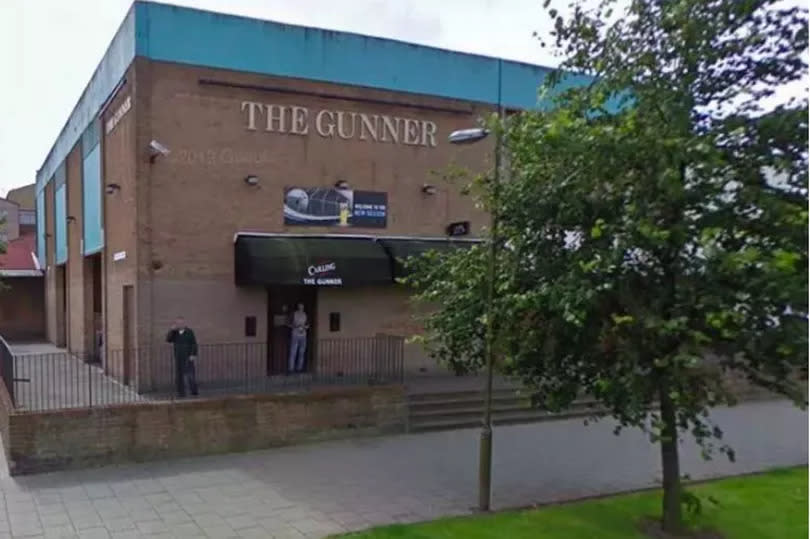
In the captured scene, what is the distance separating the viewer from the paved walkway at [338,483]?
7.38 metres

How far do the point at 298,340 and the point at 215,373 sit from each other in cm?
194

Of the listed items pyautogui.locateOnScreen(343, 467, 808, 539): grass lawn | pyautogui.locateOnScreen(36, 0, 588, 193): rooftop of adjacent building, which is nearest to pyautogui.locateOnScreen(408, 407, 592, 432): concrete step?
pyautogui.locateOnScreen(343, 467, 808, 539): grass lawn

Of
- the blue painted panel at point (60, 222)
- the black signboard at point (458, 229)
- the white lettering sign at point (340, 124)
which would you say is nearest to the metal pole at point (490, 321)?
the white lettering sign at point (340, 124)

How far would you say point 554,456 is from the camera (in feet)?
34.8

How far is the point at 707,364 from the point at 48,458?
8.74 meters

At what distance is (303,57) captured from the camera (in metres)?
14.1

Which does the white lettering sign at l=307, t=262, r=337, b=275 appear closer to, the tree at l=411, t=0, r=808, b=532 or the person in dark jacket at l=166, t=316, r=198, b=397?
the person in dark jacket at l=166, t=316, r=198, b=397

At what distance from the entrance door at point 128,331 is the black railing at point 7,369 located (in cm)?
223

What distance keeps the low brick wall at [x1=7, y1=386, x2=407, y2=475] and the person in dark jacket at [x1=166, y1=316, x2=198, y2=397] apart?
5.64 feet

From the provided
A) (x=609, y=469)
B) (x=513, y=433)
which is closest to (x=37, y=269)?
(x=513, y=433)

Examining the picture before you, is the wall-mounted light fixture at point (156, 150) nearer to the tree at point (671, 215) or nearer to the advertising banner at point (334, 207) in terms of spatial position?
the advertising banner at point (334, 207)

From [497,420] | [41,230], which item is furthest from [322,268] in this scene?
[41,230]

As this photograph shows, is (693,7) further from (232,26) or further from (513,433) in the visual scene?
(232,26)

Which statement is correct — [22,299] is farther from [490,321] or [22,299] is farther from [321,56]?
[490,321]
